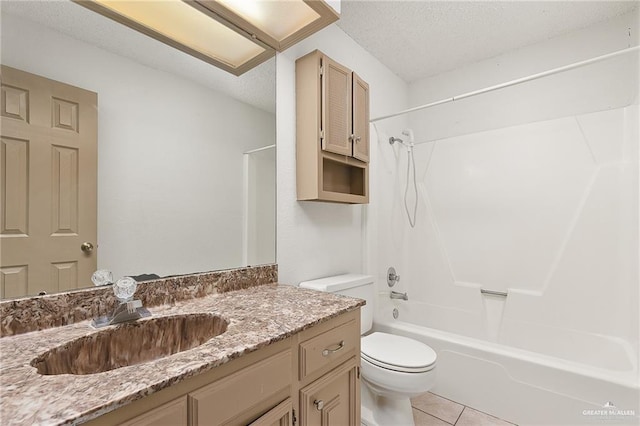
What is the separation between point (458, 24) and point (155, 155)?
Answer: 6.68ft

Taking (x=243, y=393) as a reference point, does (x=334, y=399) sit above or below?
below

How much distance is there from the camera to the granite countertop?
0.51 meters

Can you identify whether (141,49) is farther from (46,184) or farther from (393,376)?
(393,376)

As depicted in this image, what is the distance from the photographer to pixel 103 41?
1030 mm

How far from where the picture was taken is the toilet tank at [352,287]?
5.29 feet

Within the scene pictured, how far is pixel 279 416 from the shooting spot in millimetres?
851

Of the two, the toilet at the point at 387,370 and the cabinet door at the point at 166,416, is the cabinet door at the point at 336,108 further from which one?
the cabinet door at the point at 166,416

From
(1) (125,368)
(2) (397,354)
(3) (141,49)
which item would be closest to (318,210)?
(2) (397,354)

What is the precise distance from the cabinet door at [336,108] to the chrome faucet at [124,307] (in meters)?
1.07

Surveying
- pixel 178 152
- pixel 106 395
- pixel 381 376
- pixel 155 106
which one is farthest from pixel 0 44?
pixel 381 376

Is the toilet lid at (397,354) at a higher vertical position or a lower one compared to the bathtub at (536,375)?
higher

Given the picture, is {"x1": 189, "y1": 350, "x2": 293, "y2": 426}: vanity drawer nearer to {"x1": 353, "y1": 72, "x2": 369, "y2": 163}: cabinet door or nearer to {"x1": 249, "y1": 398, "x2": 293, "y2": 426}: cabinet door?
{"x1": 249, "y1": 398, "x2": 293, "y2": 426}: cabinet door

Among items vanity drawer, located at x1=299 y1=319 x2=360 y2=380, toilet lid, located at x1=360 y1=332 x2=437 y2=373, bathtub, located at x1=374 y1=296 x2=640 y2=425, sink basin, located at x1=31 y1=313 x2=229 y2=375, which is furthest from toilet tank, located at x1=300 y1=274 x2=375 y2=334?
sink basin, located at x1=31 y1=313 x2=229 y2=375

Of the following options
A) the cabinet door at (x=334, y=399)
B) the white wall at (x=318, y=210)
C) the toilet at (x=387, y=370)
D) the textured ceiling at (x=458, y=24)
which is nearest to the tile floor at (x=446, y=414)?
the toilet at (x=387, y=370)
